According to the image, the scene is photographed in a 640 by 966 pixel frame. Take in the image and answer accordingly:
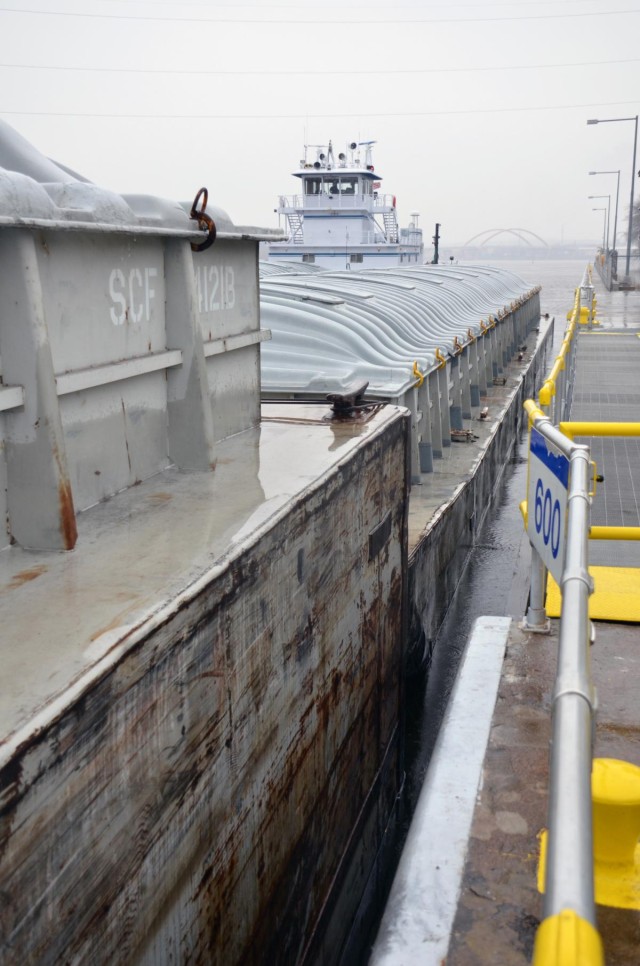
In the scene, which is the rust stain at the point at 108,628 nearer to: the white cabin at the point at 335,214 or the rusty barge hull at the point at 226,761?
the rusty barge hull at the point at 226,761

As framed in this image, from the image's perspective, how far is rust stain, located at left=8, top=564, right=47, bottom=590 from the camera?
3681mm

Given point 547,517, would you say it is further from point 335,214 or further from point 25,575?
point 335,214

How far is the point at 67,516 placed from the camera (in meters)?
3.99

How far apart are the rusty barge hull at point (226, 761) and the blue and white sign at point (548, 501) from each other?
1148mm

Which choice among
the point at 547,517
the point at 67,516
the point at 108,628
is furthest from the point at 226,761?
the point at 547,517

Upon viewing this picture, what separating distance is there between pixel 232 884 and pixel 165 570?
142 cm

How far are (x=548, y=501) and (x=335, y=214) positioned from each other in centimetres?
3757

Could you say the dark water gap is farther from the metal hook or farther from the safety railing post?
the metal hook

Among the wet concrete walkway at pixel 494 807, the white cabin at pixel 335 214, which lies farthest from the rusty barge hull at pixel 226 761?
the white cabin at pixel 335 214

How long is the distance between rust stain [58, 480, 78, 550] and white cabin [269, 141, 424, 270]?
3674cm

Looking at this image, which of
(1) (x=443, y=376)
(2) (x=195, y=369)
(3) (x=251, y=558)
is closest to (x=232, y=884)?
(3) (x=251, y=558)

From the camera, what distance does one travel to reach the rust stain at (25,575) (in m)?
3.68

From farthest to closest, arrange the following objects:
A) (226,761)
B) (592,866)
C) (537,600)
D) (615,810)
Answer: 1. (537,600)
2. (226,761)
3. (615,810)
4. (592,866)

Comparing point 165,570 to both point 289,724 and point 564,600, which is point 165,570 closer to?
point 289,724
